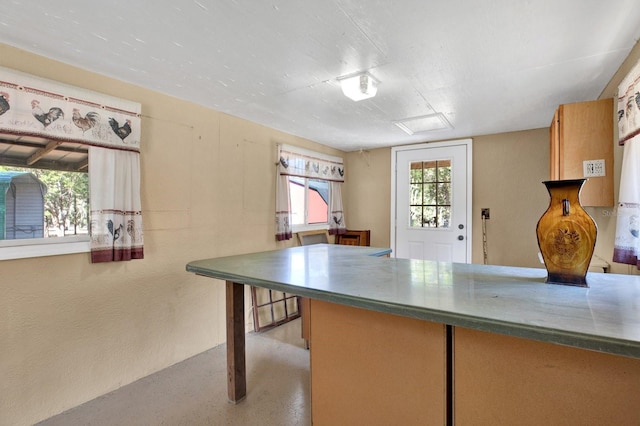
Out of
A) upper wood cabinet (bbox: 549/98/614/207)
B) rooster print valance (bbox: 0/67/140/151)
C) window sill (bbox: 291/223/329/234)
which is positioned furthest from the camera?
window sill (bbox: 291/223/329/234)

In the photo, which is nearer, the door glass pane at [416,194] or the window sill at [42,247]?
the window sill at [42,247]

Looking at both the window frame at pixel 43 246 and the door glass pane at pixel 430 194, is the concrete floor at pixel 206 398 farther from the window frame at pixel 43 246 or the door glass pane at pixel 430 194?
the door glass pane at pixel 430 194

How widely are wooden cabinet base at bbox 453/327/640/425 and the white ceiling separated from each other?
57.3 inches

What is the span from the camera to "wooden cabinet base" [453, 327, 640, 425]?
0.98m

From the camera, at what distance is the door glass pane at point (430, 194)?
402 cm

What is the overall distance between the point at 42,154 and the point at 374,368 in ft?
7.57

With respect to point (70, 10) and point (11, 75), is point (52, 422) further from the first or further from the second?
point (70, 10)

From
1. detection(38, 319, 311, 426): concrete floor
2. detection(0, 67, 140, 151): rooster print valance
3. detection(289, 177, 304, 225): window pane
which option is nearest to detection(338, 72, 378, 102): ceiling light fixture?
detection(0, 67, 140, 151): rooster print valance

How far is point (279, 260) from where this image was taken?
2186 mm

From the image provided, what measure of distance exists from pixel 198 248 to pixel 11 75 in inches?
64.3

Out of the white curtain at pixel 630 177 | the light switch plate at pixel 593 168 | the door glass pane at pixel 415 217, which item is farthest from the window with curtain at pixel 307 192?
the white curtain at pixel 630 177

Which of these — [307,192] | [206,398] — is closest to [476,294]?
[206,398]

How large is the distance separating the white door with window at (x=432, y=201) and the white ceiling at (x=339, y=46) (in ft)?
4.21

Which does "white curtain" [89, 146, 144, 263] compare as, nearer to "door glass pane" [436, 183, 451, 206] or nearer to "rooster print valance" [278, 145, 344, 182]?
"rooster print valance" [278, 145, 344, 182]
